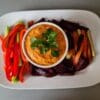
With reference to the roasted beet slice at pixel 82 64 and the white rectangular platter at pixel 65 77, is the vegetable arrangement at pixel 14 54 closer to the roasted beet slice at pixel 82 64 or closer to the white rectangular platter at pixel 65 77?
the white rectangular platter at pixel 65 77

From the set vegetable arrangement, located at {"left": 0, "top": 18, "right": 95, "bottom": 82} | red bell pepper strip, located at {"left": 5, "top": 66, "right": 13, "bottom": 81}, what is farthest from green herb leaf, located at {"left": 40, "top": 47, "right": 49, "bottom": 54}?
red bell pepper strip, located at {"left": 5, "top": 66, "right": 13, "bottom": 81}

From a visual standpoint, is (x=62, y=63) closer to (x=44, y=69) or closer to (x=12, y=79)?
(x=44, y=69)

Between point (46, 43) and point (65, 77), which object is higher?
point (46, 43)

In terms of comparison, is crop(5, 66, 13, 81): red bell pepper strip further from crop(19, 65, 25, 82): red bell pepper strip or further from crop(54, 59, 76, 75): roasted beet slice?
crop(54, 59, 76, 75): roasted beet slice

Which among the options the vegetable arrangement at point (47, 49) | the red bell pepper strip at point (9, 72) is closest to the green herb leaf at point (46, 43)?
the vegetable arrangement at point (47, 49)

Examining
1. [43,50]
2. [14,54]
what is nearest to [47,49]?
[43,50]

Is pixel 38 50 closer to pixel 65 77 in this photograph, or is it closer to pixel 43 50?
pixel 43 50
